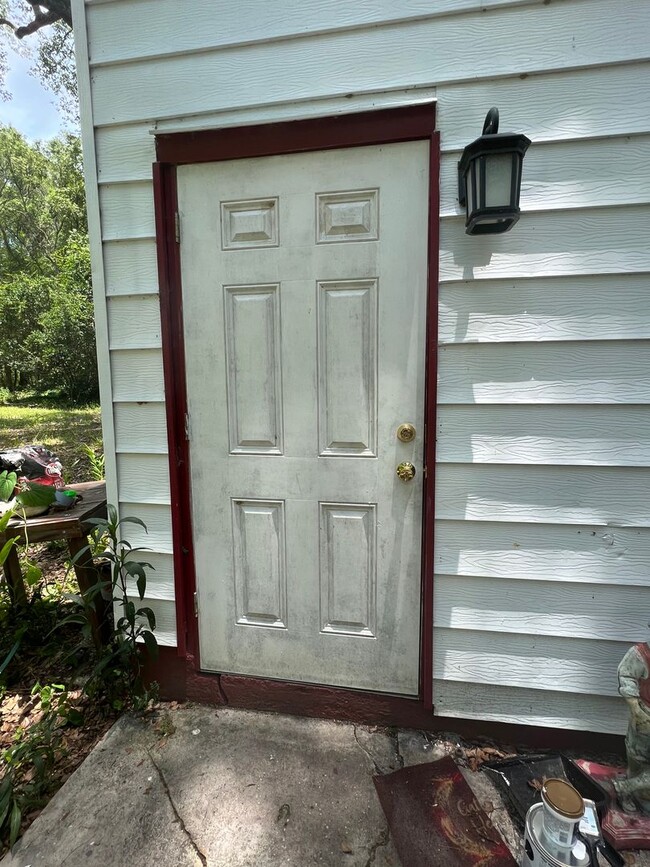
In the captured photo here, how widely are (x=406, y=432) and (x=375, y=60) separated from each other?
1.23m

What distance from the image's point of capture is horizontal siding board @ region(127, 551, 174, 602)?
6.00ft

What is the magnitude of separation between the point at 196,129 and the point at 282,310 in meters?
0.71

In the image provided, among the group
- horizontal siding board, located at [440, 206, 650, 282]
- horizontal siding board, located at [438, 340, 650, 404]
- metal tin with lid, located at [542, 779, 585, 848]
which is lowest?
metal tin with lid, located at [542, 779, 585, 848]

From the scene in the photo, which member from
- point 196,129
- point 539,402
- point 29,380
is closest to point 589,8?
point 539,402

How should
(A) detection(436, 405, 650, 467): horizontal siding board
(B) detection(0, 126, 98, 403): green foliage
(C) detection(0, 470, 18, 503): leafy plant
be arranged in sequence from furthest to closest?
1. (B) detection(0, 126, 98, 403): green foliage
2. (C) detection(0, 470, 18, 503): leafy plant
3. (A) detection(436, 405, 650, 467): horizontal siding board

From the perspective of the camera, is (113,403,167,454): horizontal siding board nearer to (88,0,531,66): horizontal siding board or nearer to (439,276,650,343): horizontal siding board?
(439,276,650,343): horizontal siding board

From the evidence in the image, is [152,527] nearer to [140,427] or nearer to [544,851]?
[140,427]

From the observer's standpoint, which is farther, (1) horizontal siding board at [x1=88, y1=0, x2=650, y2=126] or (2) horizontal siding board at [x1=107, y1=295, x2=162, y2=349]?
(2) horizontal siding board at [x1=107, y1=295, x2=162, y2=349]

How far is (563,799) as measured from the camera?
45.3 inches

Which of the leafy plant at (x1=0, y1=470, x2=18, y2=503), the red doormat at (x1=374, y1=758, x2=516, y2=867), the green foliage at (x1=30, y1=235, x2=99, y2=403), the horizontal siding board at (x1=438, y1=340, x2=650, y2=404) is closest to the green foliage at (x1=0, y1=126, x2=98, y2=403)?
the green foliage at (x1=30, y1=235, x2=99, y2=403)

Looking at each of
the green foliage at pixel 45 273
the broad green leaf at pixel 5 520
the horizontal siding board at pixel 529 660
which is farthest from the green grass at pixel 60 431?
the horizontal siding board at pixel 529 660

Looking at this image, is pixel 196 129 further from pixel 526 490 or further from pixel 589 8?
pixel 526 490

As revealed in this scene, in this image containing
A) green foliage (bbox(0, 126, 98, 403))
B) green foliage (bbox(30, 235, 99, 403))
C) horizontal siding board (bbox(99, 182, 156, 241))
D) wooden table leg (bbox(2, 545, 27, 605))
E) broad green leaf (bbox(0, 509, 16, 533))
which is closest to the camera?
horizontal siding board (bbox(99, 182, 156, 241))

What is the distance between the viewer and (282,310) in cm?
166
